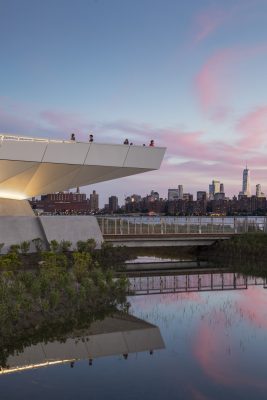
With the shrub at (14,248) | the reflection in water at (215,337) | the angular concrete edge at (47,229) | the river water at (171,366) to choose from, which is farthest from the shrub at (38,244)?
the river water at (171,366)

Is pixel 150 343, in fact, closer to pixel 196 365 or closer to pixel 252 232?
pixel 196 365

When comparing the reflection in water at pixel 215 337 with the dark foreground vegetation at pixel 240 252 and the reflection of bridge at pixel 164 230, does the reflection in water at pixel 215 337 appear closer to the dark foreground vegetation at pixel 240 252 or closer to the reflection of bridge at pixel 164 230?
the dark foreground vegetation at pixel 240 252

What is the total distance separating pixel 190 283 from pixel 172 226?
488 inches

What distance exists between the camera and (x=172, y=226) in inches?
1468

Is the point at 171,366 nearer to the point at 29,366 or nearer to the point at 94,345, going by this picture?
the point at 94,345

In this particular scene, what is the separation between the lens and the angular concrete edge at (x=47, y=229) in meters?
29.2

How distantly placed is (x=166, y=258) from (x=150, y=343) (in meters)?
24.2

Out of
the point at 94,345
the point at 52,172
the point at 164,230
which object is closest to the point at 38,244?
the point at 52,172

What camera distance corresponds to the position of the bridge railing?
3584cm

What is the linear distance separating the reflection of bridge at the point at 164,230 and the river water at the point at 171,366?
56.1 ft

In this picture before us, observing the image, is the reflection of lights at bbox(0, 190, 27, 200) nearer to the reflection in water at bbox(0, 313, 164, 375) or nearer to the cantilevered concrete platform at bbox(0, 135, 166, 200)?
the cantilevered concrete platform at bbox(0, 135, 166, 200)

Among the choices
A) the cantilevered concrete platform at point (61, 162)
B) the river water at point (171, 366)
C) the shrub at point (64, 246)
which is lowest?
the river water at point (171, 366)

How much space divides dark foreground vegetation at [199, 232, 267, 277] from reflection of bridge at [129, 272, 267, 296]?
474 cm

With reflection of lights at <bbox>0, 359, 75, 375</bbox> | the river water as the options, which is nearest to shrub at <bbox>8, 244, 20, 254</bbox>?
the river water
